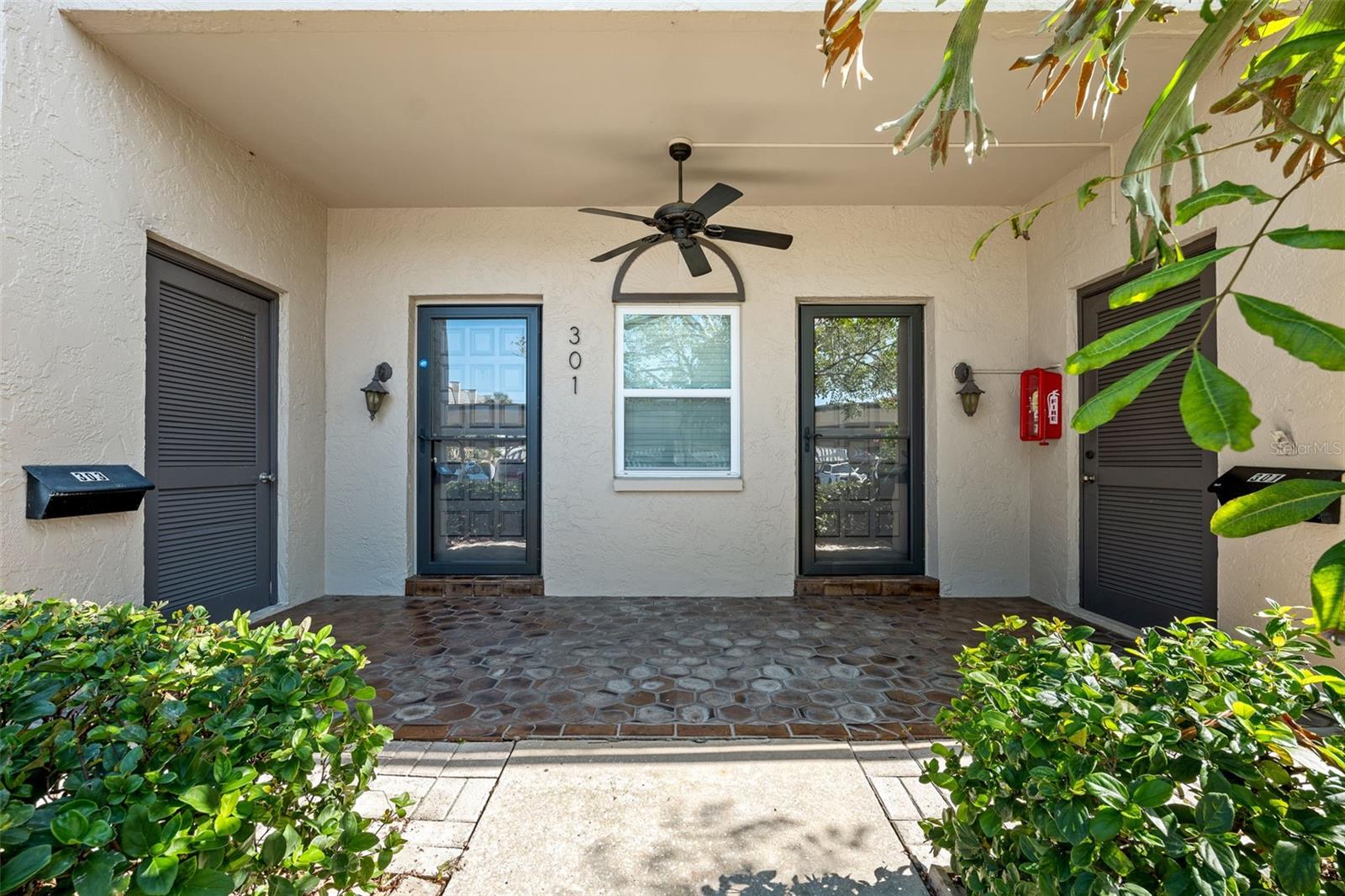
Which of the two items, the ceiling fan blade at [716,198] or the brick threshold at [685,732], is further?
the ceiling fan blade at [716,198]

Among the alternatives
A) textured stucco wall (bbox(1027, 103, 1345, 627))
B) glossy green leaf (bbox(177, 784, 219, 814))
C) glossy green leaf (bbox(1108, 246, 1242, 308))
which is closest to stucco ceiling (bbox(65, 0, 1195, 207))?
textured stucco wall (bbox(1027, 103, 1345, 627))

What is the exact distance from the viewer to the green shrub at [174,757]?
629mm

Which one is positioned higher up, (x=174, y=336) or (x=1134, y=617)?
(x=174, y=336)

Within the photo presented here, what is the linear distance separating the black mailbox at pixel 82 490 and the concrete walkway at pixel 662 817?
1.76 metres

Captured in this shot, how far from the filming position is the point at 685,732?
6.82ft

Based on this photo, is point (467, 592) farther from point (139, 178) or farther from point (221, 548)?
point (139, 178)

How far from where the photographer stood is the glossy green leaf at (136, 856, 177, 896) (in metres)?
0.62

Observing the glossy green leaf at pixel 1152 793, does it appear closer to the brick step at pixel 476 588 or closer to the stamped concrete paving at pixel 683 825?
the stamped concrete paving at pixel 683 825

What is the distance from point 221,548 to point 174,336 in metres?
1.24

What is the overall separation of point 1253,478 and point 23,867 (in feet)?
12.3

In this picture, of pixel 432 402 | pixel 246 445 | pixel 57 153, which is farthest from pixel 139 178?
pixel 432 402

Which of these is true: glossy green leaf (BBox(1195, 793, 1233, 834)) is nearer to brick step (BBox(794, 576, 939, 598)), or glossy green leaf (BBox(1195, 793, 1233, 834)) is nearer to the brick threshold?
the brick threshold

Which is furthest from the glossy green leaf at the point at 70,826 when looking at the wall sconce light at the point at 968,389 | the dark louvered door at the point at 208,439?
the wall sconce light at the point at 968,389

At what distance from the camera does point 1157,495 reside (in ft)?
10.5
